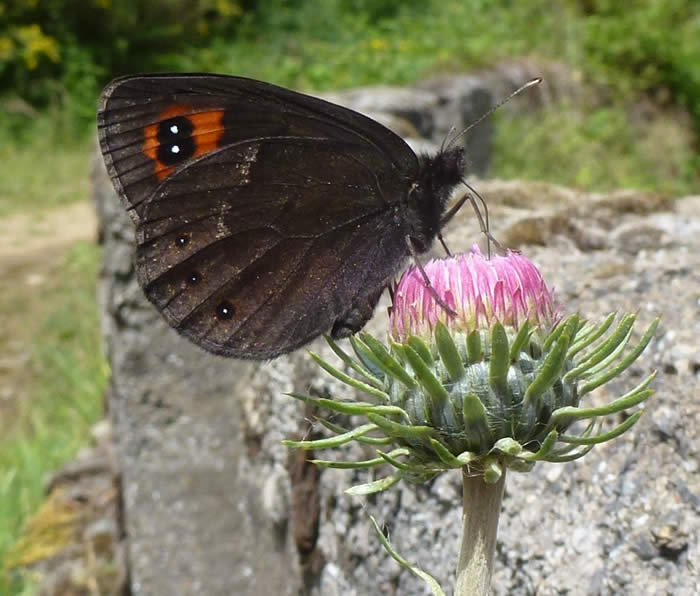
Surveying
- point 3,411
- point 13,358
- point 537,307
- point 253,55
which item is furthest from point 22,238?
point 537,307

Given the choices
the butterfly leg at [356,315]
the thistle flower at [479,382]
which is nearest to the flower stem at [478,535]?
the thistle flower at [479,382]

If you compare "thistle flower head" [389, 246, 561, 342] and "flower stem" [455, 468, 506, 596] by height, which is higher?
"thistle flower head" [389, 246, 561, 342]

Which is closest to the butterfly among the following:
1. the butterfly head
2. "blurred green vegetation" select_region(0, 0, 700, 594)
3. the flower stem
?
the butterfly head

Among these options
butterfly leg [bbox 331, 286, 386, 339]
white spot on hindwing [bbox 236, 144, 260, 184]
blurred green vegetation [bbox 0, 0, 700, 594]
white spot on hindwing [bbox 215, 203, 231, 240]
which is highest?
blurred green vegetation [bbox 0, 0, 700, 594]

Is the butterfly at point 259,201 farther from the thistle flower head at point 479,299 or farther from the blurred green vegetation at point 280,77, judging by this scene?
the blurred green vegetation at point 280,77

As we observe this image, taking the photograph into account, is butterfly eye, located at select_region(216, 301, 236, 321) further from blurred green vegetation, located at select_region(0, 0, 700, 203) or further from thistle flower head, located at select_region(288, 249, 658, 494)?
blurred green vegetation, located at select_region(0, 0, 700, 203)

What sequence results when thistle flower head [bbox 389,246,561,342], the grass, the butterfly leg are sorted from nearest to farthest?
thistle flower head [bbox 389,246,561,342]
the butterfly leg
the grass

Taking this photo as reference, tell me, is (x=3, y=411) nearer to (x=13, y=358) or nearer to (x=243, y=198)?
(x=13, y=358)
